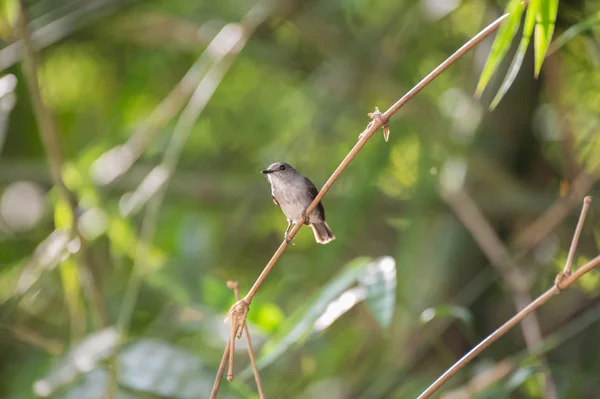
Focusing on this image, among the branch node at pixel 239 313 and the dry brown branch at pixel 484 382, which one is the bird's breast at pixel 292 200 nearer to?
the dry brown branch at pixel 484 382

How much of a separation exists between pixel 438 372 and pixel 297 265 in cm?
101

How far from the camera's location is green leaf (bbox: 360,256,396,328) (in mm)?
2117

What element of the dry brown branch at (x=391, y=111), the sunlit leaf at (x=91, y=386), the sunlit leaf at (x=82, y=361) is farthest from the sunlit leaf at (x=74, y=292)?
the dry brown branch at (x=391, y=111)

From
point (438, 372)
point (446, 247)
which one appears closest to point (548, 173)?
point (446, 247)

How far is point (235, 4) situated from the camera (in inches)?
176

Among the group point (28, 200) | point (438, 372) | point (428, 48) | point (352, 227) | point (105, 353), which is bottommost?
point (438, 372)

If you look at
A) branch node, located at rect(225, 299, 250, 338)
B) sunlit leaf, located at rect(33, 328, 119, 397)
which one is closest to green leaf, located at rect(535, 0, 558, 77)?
branch node, located at rect(225, 299, 250, 338)

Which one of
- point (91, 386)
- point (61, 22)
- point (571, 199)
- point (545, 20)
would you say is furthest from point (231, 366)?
point (61, 22)

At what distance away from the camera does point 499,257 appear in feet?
10.2

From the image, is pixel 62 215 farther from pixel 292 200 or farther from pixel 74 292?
pixel 292 200

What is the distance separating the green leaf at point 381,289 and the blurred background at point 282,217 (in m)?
0.07

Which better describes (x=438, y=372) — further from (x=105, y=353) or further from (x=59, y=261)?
(x=59, y=261)

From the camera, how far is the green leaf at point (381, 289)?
212 centimetres

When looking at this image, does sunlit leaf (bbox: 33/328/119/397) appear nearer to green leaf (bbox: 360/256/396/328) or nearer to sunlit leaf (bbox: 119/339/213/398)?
sunlit leaf (bbox: 119/339/213/398)
